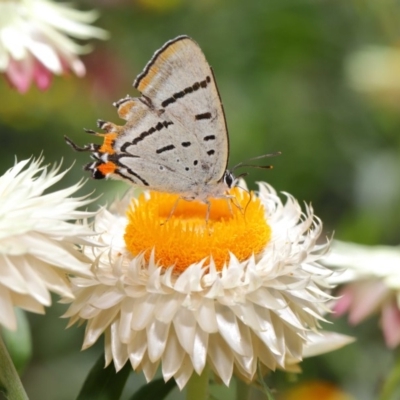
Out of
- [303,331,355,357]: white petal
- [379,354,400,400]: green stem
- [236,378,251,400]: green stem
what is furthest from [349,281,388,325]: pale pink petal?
[236,378,251,400]: green stem

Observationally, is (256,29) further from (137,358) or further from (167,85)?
(137,358)

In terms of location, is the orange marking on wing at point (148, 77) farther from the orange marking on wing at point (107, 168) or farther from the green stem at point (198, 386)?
the green stem at point (198, 386)

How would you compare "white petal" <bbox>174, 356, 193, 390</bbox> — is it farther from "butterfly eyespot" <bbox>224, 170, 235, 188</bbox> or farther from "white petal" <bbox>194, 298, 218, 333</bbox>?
"butterfly eyespot" <bbox>224, 170, 235, 188</bbox>

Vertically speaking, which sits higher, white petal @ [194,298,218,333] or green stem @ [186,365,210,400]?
white petal @ [194,298,218,333]

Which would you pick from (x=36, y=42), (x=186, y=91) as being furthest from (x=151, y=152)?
(x=36, y=42)

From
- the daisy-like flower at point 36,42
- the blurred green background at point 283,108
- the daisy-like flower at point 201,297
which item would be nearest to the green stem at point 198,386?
the daisy-like flower at point 201,297
